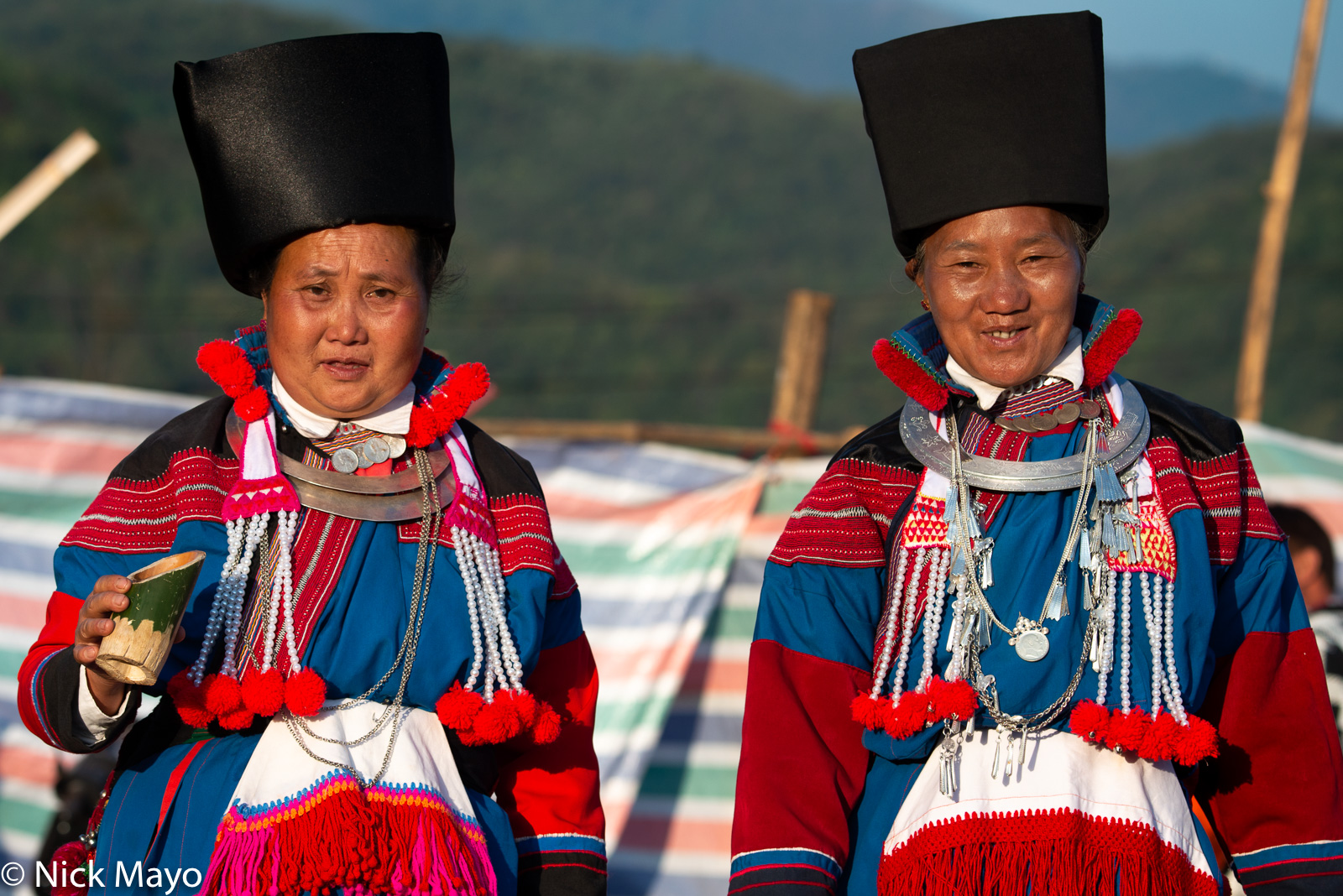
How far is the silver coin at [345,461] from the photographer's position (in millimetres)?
2406

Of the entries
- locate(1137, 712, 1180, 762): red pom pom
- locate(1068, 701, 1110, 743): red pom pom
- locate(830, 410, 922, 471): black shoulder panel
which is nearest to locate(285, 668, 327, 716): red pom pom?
locate(830, 410, 922, 471): black shoulder panel

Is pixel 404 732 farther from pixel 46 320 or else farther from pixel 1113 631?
pixel 46 320

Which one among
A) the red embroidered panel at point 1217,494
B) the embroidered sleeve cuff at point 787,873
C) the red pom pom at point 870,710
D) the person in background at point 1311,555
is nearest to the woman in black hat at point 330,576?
the embroidered sleeve cuff at point 787,873

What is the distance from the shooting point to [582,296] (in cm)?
3603

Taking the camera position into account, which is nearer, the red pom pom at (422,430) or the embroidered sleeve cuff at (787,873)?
the embroidered sleeve cuff at (787,873)

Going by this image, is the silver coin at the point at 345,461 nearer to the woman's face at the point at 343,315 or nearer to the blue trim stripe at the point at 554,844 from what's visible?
the woman's face at the point at 343,315

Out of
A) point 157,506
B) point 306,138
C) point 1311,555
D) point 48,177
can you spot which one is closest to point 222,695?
point 157,506

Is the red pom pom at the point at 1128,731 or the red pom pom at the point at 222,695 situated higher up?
the red pom pom at the point at 1128,731

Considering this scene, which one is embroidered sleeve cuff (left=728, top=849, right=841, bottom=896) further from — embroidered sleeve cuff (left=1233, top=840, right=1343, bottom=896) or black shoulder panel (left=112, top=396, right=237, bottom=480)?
black shoulder panel (left=112, top=396, right=237, bottom=480)

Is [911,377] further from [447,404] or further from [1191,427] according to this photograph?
[447,404]

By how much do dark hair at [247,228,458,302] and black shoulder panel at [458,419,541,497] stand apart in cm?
28

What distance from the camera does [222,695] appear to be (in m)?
2.18

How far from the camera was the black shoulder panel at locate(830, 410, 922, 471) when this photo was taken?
2457 millimetres

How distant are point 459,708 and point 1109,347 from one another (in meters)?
1.26
